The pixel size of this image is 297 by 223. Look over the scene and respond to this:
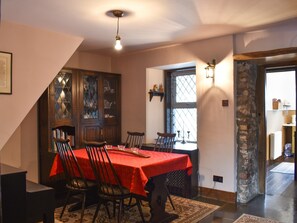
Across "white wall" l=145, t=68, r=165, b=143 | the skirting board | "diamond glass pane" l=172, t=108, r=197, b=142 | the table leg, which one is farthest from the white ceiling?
the skirting board

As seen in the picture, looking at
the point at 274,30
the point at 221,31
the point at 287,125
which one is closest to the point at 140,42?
the point at 221,31

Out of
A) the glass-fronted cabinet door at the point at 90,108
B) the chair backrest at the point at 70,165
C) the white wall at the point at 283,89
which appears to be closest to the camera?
the chair backrest at the point at 70,165

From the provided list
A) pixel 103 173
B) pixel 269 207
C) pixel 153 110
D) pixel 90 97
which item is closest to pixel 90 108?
pixel 90 97

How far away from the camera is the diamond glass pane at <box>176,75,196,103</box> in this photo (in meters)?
5.02

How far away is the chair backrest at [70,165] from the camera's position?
10.5 feet

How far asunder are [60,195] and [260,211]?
2.90 meters

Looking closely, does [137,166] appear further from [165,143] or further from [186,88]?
[186,88]

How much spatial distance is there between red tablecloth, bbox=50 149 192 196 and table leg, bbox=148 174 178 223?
15cm

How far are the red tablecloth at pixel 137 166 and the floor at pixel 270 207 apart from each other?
0.70 meters

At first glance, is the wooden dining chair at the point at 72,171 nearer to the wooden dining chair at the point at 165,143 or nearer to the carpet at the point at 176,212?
the carpet at the point at 176,212

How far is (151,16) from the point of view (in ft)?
10.2

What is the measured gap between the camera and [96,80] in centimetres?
491

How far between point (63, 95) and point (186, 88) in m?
2.21

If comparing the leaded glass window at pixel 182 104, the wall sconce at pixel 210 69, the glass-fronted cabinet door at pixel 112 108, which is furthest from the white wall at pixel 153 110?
the wall sconce at pixel 210 69
